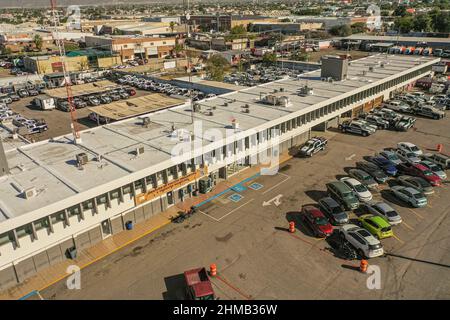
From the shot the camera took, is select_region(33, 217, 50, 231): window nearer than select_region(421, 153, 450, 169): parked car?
Yes

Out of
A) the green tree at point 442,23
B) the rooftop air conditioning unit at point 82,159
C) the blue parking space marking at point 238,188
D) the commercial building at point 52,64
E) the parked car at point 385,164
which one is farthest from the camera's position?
the green tree at point 442,23

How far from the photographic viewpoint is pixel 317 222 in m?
26.2

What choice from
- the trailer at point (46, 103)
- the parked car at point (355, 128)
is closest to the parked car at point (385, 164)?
the parked car at point (355, 128)

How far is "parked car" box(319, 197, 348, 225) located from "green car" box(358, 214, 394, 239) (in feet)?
4.68

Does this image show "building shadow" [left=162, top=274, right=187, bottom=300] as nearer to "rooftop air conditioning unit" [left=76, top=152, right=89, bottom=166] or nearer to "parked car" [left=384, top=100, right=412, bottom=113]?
"rooftop air conditioning unit" [left=76, top=152, right=89, bottom=166]

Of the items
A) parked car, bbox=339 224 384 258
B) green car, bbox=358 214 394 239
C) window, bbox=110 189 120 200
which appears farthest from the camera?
window, bbox=110 189 120 200

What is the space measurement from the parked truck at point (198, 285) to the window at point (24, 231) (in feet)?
33.8

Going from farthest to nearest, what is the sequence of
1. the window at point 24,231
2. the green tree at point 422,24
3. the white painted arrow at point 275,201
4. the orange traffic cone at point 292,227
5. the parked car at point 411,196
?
1. the green tree at point 422,24
2. the white painted arrow at point 275,201
3. the parked car at point 411,196
4. the orange traffic cone at point 292,227
5. the window at point 24,231

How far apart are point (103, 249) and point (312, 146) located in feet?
83.5

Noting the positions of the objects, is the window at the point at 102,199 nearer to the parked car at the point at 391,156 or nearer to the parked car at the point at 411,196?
the parked car at the point at 411,196

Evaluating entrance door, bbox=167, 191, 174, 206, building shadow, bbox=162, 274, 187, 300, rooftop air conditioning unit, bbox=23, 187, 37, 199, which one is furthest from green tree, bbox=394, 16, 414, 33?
rooftop air conditioning unit, bbox=23, 187, 37, 199

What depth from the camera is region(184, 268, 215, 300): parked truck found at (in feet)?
64.7

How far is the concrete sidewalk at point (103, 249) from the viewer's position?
21.8m
